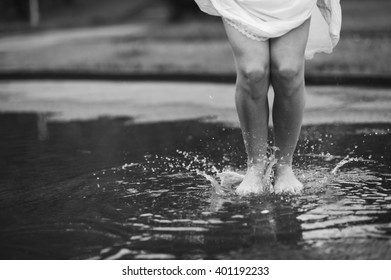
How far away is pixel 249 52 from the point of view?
12.7ft

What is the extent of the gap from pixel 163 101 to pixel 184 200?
14.9ft

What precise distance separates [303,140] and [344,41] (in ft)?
25.3

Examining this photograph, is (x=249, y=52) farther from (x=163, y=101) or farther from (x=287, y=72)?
(x=163, y=101)

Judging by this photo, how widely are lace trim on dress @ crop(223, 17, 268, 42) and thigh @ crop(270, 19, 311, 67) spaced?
8cm

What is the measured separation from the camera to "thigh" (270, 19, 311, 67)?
3.89 m

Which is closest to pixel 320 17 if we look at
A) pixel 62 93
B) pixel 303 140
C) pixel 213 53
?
pixel 303 140

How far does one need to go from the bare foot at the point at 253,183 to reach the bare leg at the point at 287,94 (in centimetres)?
9

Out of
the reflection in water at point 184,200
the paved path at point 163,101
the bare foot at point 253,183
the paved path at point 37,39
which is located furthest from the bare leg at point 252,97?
the paved path at point 37,39

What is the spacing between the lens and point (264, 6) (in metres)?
3.95

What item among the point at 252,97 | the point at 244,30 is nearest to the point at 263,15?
the point at 244,30

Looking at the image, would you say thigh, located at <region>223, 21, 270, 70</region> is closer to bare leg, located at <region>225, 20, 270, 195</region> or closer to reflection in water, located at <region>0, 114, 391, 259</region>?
bare leg, located at <region>225, 20, 270, 195</region>

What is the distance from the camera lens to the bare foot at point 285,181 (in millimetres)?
3969

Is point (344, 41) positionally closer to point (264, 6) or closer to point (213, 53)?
point (213, 53)

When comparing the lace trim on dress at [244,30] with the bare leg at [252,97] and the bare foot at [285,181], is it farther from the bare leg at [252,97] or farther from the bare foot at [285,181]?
the bare foot at [285,181]
